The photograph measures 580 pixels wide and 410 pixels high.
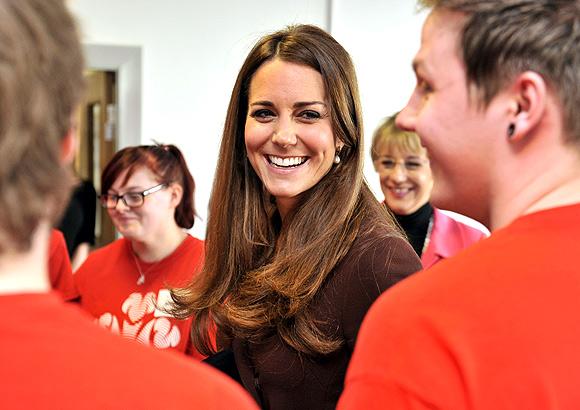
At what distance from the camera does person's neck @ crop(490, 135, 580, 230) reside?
3.17 feet

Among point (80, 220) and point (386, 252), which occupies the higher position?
point (386, 252)

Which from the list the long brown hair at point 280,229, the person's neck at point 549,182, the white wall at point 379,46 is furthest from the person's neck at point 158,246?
the white wall at point 379,46

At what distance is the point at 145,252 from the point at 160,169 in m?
0.34

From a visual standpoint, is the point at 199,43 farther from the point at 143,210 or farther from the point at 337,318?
the point at 337,318

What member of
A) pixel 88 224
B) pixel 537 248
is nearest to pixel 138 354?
pixel 537 248

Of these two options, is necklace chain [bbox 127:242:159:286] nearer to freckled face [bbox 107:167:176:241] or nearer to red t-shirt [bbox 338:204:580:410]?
freckled face [bbox 107:167:176:241]

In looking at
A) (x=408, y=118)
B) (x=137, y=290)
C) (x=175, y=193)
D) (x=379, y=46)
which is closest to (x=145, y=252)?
(x=137, y=290)

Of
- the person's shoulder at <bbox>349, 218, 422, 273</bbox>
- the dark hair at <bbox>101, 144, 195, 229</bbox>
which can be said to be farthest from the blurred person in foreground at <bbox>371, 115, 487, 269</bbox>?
the person's shoulder at <bbox>349, 218, 422, 273</bbox>

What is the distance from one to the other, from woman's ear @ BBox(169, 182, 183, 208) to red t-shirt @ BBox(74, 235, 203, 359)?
5.9 inches

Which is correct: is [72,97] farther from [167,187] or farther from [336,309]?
[167,187]

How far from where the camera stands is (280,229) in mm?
2082

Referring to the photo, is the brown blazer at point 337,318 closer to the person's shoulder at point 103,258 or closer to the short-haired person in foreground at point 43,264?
the short-haired person in foreground at point 43,264

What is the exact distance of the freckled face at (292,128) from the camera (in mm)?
1907

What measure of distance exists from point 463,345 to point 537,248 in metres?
0.13
